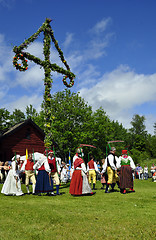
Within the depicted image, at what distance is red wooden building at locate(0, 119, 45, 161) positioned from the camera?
955 inches

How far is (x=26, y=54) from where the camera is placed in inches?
516

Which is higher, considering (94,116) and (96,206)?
(94,116)

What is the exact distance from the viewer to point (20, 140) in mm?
25828

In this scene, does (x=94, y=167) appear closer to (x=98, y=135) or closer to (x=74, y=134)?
(x=74, y=134)

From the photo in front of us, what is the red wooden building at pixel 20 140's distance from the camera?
2425cm

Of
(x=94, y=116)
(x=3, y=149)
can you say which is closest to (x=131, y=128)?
(x=94, y=116)

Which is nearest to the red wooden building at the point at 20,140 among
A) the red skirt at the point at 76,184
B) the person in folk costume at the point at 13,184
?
the person in folk costume at the point at 13,184

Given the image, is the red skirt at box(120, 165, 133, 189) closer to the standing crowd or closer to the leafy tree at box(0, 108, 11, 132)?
the standing crowd

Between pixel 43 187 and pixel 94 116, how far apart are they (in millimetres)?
33081

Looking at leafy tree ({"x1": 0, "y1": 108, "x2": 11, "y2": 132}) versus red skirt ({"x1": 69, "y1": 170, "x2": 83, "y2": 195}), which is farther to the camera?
leafy tree ({"x1": 0, "y1": 108, "x2": 11, "y2": 132})

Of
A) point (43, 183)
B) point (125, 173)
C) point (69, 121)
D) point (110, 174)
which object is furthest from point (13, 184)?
point (69, 121)

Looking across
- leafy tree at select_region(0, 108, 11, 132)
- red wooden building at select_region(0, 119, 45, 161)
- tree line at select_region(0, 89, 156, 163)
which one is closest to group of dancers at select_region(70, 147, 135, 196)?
red wooden building at select_region(0, 119, 45, 161)

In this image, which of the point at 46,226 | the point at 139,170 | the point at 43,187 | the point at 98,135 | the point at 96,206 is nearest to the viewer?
the point at 46,226

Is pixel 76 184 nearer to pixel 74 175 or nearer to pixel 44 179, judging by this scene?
pixel 74 175
